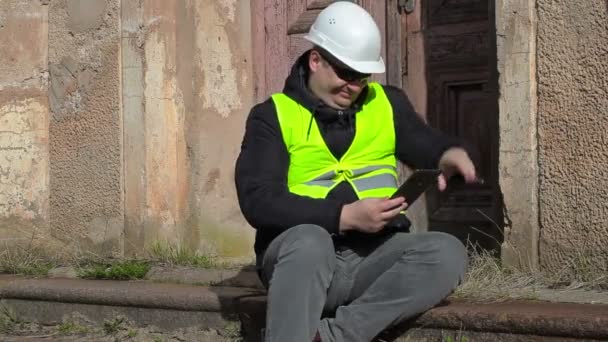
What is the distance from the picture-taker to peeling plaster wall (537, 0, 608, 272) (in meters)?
4.81

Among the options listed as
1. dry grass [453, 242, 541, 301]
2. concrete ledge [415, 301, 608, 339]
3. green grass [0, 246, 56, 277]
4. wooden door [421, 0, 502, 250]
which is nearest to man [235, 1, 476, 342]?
concrete ledge [415, 301, 608, 339]

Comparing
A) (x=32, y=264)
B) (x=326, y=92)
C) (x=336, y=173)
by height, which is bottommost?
(x=32, y=264)

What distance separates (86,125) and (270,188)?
2761 millimetres

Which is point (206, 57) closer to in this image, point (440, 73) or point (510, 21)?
point (440, 73)

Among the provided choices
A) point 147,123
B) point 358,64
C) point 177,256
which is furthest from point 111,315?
point 358,64

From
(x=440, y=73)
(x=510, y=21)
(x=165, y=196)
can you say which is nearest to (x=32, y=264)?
(x=165, y=196)

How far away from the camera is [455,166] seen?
13.2ft

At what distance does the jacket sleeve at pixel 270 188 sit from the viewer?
395 centimetres

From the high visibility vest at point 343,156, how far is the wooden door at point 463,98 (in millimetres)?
1363

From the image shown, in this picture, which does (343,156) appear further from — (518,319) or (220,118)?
(220,118)

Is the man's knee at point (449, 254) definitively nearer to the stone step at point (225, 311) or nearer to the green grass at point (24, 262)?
the stone step at point (225, 311)

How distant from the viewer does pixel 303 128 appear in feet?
13.7

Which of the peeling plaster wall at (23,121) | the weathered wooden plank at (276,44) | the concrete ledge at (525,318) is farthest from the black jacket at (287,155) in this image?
the peeling plaster wall at (23,121)

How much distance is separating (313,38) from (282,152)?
0.43 metres
